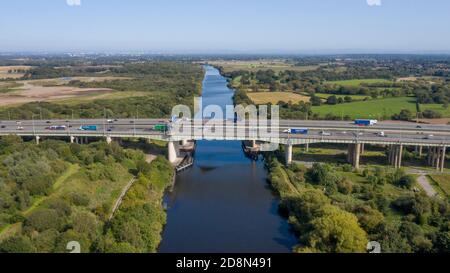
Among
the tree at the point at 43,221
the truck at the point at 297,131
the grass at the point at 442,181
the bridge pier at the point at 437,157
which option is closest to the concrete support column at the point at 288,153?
the truck at the point at 297,131

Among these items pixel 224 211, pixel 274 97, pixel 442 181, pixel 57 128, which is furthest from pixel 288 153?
pixel 274 97

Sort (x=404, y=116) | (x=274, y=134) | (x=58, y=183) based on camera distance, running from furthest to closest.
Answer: (x=404, y=116)
(x=274, y=134)
(x=58, y=183)

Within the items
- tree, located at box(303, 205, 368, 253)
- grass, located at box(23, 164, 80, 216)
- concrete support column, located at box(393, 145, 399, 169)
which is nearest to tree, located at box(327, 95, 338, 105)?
concrete support column, located at box(393, 145, 399, 169)

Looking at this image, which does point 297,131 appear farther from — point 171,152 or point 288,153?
point 171,152

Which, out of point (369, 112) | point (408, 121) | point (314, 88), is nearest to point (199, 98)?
point (314, 88)

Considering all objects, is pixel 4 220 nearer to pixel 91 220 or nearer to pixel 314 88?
pixel 91 220
